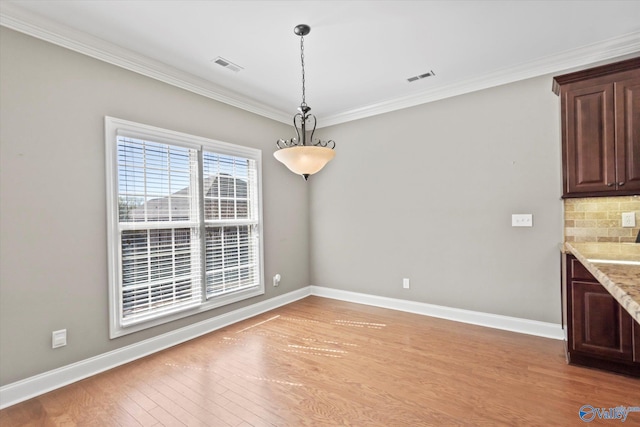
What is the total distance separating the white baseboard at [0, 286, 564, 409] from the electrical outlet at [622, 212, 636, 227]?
1168 mm

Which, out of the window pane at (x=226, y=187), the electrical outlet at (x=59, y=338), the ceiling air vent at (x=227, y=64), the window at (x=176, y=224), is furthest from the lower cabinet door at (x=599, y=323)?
the electrical outlet at (x=59, y=338)

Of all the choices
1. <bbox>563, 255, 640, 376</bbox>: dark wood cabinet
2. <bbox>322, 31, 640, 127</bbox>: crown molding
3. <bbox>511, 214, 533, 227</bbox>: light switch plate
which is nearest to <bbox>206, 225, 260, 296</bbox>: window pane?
<bbox>322, 31, 640, 127</bbox>: crown molding

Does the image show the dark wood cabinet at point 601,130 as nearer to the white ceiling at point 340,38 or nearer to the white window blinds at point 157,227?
the white ceiling at point 340,38

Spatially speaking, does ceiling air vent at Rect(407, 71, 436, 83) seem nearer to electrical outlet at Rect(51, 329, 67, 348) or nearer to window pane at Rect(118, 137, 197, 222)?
window pane at Rect(118, 137, 197, 222)

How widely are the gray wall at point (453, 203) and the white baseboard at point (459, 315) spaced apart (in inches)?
2.9

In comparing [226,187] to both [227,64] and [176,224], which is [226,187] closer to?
[176,224]

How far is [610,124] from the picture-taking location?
257cm

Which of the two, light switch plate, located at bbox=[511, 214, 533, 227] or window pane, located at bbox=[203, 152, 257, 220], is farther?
window pane, located at bbox=[203, 152, 257, 220]

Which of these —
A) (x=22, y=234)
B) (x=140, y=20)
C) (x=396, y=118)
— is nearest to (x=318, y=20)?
(x=140, y=20)

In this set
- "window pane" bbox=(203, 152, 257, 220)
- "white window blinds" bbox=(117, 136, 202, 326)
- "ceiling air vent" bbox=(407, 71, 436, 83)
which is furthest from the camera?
"window pane" bbox=(203, 152, 257, 220)

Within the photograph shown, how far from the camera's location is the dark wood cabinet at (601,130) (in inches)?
98.2

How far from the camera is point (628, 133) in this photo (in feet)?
8.22

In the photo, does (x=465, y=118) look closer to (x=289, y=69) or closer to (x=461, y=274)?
(x=461, y=274)

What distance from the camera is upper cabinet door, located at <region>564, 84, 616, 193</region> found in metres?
2.57
